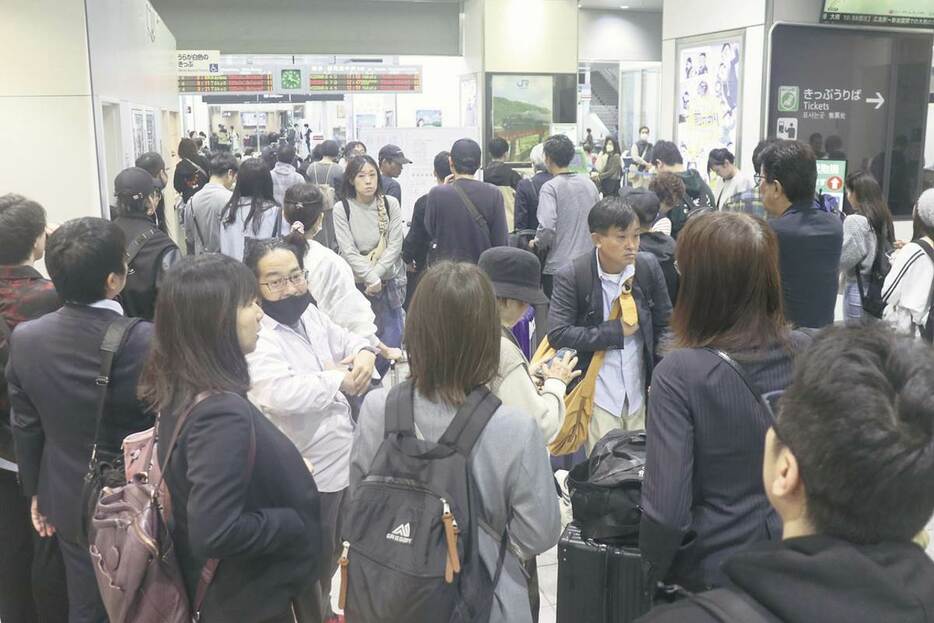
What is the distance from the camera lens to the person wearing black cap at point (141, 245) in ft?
12.5

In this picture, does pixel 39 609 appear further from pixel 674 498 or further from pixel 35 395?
pixel 674 498

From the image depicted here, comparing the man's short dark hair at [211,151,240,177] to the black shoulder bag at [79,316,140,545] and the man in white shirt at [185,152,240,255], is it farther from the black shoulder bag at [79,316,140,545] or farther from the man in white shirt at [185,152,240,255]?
the black shoulder bag at [79,316,140,545]

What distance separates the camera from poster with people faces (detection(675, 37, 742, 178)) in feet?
25.5

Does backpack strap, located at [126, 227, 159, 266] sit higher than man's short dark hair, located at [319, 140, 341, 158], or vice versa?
man's short dark hair, located at [319, 140, 341, 158]

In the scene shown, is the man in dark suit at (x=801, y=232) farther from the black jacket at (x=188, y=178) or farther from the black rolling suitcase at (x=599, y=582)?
the black jacket at (x=188, y=178)

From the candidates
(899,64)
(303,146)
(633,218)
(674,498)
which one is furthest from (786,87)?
(303,146)

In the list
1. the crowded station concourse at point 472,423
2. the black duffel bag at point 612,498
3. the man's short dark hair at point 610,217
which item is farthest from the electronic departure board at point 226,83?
the black duffel bag at point 612,498

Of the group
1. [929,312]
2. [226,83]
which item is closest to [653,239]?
[929,312]

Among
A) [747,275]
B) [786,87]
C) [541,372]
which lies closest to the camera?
[747,275]

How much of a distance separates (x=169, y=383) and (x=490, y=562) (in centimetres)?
79

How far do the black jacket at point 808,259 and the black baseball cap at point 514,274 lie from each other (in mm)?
1152

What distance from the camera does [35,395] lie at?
2.24 m

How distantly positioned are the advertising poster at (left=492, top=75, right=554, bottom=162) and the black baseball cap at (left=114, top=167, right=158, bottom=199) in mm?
7641

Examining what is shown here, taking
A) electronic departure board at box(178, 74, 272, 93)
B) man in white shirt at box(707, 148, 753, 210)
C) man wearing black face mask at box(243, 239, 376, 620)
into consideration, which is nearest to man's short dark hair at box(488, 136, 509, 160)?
man in white shirt at box(707, 148, 753, 210)
